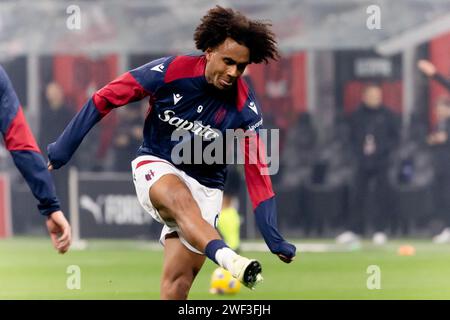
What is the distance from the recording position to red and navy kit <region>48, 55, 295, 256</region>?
26.6 ft

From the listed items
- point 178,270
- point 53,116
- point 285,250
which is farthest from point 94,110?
point 53,116

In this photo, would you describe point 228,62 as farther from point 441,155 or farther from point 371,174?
point 441,155

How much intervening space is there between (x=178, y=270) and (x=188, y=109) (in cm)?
104

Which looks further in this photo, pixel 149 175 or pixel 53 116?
pixel 53 116

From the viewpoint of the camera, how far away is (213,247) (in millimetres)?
7578

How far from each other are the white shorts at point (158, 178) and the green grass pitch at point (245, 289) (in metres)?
2.84

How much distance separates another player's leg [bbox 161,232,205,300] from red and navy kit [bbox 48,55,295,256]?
1.63 feet

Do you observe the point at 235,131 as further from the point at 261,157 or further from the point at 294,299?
the point at 294,299

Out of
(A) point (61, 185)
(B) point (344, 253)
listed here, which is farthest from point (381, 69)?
(A) point (61, 185)

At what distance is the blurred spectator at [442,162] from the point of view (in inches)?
698

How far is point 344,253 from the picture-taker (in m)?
15.6

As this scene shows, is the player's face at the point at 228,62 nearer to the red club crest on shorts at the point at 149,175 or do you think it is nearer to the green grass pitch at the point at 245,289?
the red club crest on shorts at the point at 149,175

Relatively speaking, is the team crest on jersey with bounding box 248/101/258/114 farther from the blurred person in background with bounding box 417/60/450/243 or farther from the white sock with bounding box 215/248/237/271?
the blurred person in background with bounding box 417/60/450/243

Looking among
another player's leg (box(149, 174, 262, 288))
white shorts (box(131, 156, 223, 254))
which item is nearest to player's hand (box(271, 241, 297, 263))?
white shorts (box(131, 156, 223, 254))
